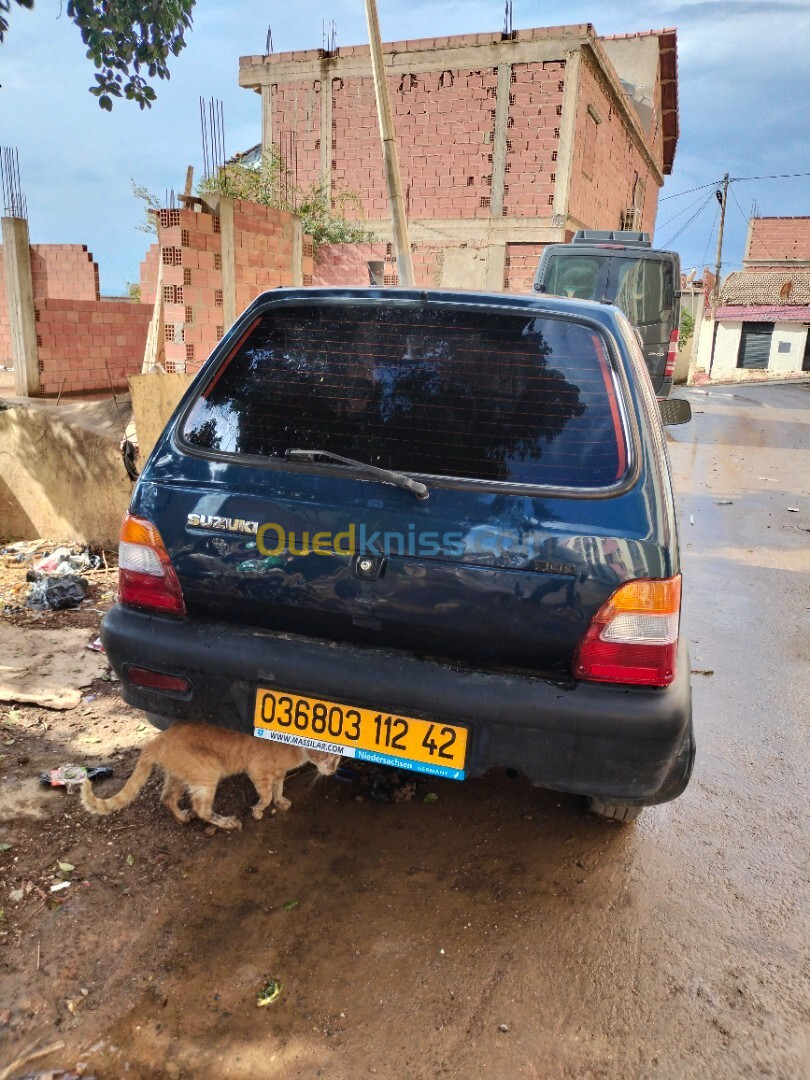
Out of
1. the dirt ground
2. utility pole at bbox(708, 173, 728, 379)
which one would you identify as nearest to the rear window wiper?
the dirt ground

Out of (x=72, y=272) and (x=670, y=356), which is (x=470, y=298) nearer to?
(x=670, y=356)

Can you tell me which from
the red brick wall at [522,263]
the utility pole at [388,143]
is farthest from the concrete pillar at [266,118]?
the utility pole at [388,143]

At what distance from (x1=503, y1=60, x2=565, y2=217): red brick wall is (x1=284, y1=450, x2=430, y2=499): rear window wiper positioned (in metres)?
15.4

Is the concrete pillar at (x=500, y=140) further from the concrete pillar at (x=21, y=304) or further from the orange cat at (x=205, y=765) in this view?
the orange cat at (x=205, y=765)

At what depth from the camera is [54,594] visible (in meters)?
4.79

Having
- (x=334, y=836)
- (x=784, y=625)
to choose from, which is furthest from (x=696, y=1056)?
(x=784, y=625)

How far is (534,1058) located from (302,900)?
2.71 feet

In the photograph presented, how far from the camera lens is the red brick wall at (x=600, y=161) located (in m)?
15.9

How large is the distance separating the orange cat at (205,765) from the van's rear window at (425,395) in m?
1.01

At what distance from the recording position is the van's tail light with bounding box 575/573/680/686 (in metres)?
2.01

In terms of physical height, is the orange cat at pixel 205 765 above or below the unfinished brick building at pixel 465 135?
below

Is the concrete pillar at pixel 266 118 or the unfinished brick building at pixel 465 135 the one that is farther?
the concrete pillar at pixel 266 118

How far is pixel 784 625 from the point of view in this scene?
4.93 m

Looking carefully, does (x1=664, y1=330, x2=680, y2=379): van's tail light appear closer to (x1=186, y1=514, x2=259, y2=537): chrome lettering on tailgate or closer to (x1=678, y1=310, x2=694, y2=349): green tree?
(x1=186, y1=514, x2=259, y2=537): chrome lettering on tailgate
